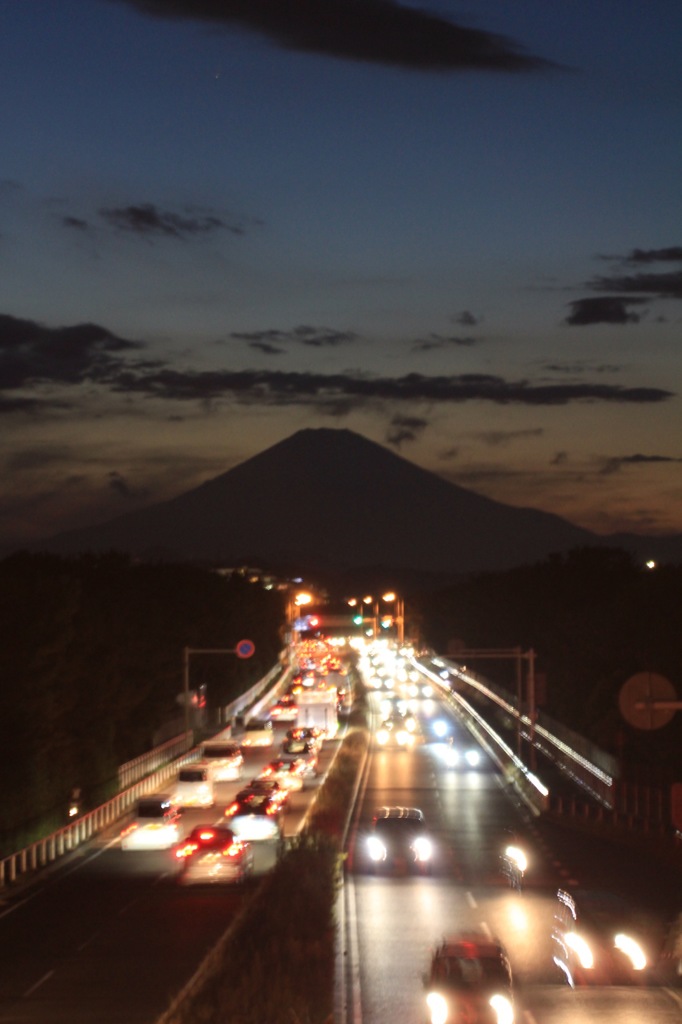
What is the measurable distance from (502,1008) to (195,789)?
34258 mm

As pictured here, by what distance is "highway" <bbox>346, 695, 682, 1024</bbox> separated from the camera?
20.1 meters

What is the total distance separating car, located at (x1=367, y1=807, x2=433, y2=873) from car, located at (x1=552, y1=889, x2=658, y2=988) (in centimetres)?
1175

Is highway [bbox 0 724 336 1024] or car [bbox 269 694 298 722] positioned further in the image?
car [bbox 269 694 298 722]

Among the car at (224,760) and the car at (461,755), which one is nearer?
the car at (224,760)

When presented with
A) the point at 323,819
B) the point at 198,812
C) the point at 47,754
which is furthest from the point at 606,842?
the point at 47,754

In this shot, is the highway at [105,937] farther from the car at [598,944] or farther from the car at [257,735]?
the car at [257,735]

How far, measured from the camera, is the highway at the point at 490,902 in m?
20.1

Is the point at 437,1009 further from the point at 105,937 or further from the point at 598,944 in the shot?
the point at 105,937

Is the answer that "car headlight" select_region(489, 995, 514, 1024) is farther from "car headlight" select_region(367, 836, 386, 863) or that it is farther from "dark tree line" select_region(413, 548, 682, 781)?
"dark tree line" select_region(413, 548, 682, 781)

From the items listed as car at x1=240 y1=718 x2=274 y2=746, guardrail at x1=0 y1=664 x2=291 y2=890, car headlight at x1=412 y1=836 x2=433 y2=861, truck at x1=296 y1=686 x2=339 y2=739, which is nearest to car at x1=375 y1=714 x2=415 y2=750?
truck at x1=296 y1=686 x2=339 y2=739

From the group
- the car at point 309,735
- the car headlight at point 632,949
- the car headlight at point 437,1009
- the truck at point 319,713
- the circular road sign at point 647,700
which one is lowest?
the car headlight at point 632,949

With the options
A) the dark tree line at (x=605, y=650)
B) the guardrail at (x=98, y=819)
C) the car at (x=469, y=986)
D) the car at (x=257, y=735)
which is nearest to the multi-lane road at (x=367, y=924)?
the guardrail at (x=98, y=819)

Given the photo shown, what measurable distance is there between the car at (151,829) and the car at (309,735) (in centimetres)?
2539

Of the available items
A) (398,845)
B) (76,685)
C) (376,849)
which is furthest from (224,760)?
(376,849)
